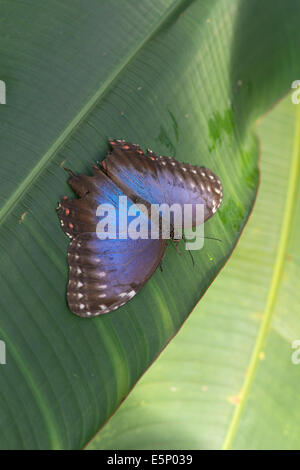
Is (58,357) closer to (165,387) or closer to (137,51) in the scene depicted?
(165,387)

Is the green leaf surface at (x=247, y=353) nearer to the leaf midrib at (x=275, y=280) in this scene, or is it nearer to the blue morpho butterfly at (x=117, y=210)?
the leaf midrib at (x=275, y=280)

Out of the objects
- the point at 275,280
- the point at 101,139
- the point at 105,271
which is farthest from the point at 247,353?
the point at 101,139

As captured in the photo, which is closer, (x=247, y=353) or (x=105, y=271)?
(x=105, y=271)

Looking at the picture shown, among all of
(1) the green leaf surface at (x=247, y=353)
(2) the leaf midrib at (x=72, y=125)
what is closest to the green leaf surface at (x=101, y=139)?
(2) the leaf midrib at (x=72, y=125)

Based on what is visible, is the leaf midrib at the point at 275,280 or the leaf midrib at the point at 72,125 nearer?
the leaf midrib at the point at 72,125

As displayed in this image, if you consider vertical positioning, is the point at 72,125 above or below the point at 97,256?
above

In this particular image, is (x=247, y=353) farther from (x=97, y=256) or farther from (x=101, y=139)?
(x=101, y=139)
